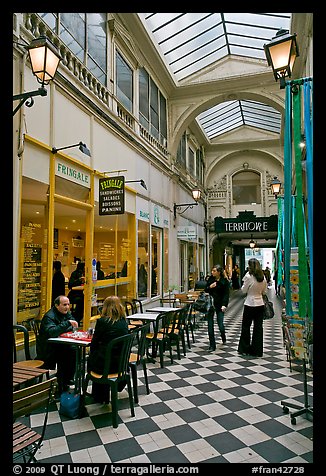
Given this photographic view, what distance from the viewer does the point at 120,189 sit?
6238mm

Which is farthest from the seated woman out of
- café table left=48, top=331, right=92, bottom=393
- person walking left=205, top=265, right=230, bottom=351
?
person walking left=205, top=265, right=230, bottom=351

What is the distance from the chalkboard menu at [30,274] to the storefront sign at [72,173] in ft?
3.51

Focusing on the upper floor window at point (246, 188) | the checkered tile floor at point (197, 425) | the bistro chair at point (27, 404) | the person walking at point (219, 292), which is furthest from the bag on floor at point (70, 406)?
the upper floor window at point (246, 188)

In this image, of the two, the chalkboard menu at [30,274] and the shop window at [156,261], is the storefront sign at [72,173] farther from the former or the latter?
the shop window at [156,261]

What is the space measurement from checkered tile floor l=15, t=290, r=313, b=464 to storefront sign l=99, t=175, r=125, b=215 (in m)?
3.00

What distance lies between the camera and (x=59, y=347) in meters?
4.00

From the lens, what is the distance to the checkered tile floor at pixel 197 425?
2.79 metres

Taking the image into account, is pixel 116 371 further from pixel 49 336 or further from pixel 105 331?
pixel 49 336

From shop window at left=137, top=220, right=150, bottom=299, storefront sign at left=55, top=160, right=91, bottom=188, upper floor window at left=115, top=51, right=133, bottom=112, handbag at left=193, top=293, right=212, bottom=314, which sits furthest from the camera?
shop window at left=137, top=220, right=150, bottom=299

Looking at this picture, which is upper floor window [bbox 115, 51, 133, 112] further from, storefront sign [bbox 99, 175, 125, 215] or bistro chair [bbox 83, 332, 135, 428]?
bistro chair [bbox 83, 332, 135, 428]

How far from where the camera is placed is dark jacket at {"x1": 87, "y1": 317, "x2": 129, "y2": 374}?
11.8ft

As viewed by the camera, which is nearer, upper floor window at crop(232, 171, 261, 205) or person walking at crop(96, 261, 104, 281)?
person walking at crop(96, 261, 104, 281)
